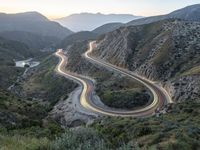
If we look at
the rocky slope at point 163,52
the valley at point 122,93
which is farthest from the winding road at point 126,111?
the rocky slope at point 163,52

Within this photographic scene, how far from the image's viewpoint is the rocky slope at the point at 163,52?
86562mm

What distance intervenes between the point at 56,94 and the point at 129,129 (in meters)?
78.9

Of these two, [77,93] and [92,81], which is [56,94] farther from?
[77,93]

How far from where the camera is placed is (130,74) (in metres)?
114

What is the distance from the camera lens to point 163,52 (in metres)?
116

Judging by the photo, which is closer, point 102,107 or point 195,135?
point 195,135

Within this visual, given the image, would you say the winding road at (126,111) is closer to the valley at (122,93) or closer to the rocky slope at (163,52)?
the valley at (122,93)

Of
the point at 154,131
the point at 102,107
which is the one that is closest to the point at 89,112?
the point at 102,107

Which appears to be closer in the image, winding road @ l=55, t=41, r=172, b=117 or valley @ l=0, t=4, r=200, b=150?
valley @ l=0, t=4, r=200, b=150

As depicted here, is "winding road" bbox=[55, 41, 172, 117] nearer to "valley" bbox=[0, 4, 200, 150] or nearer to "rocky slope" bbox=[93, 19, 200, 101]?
"valley" bbox=[0, 4, 200, 150]

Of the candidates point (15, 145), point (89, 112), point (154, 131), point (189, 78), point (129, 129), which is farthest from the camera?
point (189, 78)

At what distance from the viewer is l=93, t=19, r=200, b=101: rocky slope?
8656 cm

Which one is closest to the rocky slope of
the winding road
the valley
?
the valley

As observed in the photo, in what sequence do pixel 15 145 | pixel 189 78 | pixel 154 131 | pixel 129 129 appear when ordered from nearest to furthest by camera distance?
pixel 15 145 < pixel 154 131 < pixel 129 129 < pixel 189 78
